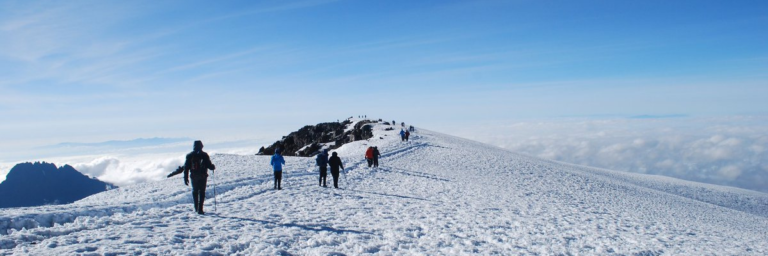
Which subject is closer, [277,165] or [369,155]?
[277,165]

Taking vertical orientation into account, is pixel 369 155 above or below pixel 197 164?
above

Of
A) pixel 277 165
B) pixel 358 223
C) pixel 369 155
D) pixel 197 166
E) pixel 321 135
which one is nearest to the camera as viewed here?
pixel 197 166

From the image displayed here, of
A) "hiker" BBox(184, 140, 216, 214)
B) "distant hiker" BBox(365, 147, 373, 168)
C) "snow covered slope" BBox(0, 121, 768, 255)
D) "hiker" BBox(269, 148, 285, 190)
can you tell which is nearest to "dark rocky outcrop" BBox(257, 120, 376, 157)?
"distant hiker" BBox(365, 147, 373, 168)

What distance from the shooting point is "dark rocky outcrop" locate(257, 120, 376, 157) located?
7557 cm

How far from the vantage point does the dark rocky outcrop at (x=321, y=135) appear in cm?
7557

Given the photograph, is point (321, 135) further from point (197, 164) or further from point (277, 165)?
point (197, 164)

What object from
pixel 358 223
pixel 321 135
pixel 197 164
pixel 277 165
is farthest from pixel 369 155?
pixel 321 135

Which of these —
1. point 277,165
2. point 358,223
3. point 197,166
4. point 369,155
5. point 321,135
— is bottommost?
point 358,223

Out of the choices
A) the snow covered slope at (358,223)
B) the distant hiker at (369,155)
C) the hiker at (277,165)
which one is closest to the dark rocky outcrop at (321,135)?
the distant hiker at (369,155)

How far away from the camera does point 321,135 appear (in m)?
88.5

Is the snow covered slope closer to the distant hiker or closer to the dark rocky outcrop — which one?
the distant hiker

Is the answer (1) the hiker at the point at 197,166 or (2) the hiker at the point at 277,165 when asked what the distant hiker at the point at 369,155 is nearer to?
(2) the hiker at the point at 277,165

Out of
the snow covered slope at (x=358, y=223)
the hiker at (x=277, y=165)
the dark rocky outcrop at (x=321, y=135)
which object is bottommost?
the snow covered slope at (x=358, y=223)

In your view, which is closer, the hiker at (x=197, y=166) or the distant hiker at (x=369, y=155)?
the hiker at (x=197, y=166)
